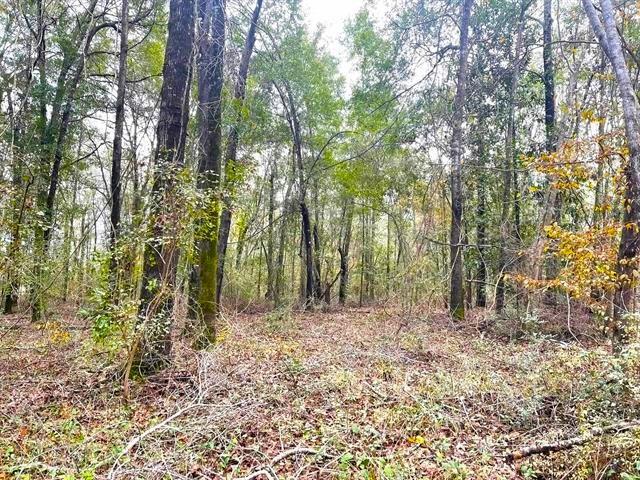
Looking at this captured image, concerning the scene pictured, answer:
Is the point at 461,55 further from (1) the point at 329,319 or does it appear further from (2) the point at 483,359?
(1) the point at 329,319

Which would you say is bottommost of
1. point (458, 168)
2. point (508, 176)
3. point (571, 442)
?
point (571, 442)

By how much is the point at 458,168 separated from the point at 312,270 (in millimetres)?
6672

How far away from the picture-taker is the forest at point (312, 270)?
10.9 ft

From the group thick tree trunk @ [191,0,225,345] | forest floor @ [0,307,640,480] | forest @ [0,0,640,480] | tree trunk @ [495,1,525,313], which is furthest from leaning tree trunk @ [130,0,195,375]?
tree trunk @ [495,1,525,313]

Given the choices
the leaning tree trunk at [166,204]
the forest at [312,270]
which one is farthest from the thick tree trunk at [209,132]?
the leaning tree trunk at [166,204]

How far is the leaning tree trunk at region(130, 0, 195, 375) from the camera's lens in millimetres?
4461

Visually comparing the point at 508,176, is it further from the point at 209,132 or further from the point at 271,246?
the point at 271,246

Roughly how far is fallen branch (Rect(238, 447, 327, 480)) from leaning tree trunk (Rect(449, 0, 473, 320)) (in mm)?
6413

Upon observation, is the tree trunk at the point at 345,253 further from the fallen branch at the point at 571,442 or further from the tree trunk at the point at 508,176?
the fallen branch at the point at 571,442

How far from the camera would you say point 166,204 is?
4488 mm

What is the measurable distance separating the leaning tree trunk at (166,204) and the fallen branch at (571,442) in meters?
3.65

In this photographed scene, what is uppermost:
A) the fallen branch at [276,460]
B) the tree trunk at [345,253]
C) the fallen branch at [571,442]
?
the tree trunk at [345,253]

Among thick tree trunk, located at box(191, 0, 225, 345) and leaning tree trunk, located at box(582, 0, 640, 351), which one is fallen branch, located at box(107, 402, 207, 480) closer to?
thick tree trunk, located at box(191, 0, 225, 345)

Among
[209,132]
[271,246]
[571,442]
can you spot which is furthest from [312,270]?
[571,442]
